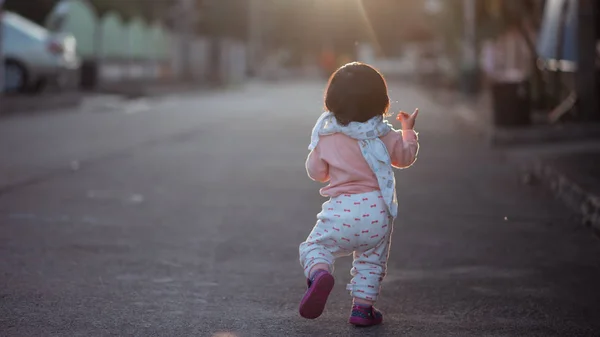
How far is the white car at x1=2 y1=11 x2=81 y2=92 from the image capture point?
29.3 m

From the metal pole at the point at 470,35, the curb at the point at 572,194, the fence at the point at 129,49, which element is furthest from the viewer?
the fence at the point at 129,49

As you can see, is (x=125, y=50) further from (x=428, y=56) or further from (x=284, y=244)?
(x=284, y=244)

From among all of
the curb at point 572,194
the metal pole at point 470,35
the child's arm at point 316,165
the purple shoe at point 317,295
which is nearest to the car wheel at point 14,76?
the metal pole at point 470,35

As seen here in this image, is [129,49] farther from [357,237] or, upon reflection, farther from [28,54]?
[357,237]

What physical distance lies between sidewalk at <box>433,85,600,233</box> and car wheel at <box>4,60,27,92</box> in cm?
1324

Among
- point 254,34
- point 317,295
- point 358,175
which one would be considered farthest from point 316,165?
point 254,34

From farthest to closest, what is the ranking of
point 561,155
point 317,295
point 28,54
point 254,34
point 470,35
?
1. point 254,34
2. point 470,35
3. point 28,54
4. point 561,155
5. point 317,295

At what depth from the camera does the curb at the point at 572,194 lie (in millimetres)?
8426

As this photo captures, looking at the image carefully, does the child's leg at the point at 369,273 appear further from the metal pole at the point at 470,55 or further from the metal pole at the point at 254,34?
the metal pole at the point at 254,34

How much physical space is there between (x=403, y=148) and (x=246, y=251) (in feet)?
8.18

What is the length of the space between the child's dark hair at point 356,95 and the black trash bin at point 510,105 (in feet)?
44.7

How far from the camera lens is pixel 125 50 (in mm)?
50969

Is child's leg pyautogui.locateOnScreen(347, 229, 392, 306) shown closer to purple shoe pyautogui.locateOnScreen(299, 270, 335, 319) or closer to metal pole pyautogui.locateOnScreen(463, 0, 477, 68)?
purple shoe pyautogui.locateOnScreen(299, 270, 335, 319)

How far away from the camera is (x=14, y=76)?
1179 inches
